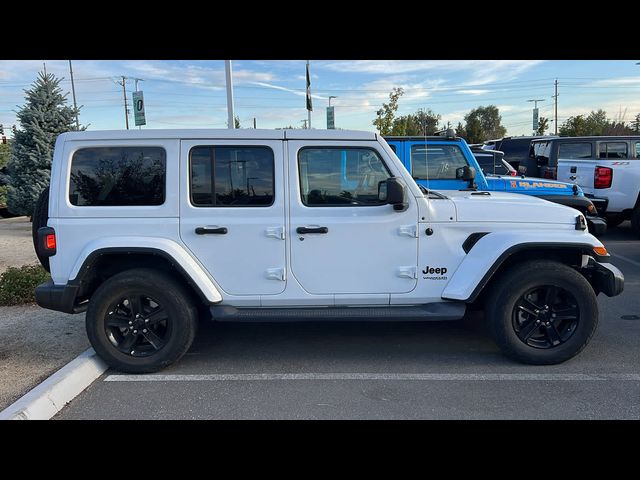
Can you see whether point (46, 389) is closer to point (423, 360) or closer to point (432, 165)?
point (423, 360)

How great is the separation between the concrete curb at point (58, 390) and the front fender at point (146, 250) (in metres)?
0.73

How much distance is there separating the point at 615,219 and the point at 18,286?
37.6 ft

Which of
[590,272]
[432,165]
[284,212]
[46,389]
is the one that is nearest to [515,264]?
[590,272]

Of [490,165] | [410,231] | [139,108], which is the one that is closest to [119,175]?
[410,231]

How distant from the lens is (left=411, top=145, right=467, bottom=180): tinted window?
7145 millimetres

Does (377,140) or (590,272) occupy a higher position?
(377,140)

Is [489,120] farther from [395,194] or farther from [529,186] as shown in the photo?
[395,194]

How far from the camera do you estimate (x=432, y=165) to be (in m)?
7.23

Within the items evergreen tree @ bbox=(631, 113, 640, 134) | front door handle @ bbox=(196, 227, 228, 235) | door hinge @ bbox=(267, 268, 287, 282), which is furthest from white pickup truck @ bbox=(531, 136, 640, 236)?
evergreen tree @ bbox=(631, 113, 640, 134)

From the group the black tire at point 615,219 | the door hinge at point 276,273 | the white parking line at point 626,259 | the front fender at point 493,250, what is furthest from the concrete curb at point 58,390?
the black tire at point 615,219

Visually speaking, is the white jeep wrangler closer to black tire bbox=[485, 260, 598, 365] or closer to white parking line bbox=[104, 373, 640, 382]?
black tire bbox=[485, 260, 598, 365]

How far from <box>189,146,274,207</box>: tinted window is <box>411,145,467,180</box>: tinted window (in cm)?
361

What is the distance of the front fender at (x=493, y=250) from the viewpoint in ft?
13.0
